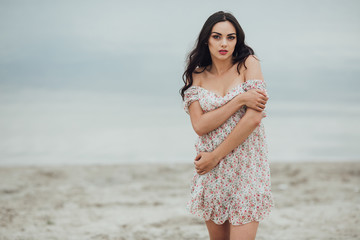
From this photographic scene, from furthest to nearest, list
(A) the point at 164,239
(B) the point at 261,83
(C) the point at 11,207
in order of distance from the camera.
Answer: (C) the point at 11,207, (A) the point at 164,239, (B) the point at 261,83

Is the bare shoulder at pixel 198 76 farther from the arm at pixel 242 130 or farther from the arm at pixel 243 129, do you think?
the arm at pixel 242 130

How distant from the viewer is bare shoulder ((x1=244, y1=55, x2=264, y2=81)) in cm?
275

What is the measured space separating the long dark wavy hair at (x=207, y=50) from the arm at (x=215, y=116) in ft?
0.90

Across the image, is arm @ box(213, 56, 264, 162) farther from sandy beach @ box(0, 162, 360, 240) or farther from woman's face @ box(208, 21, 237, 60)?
sandy beach @ box(0, 162, 360, 240)

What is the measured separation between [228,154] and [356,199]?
4.93 metres

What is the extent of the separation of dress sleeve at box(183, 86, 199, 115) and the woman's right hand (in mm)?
349

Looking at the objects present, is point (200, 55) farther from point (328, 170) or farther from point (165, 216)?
point (328, 170)

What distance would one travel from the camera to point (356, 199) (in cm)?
681

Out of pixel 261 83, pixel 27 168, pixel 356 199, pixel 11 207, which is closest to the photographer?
pixel 261 83

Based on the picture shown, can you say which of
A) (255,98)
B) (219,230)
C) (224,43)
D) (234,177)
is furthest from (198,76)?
(219,230)

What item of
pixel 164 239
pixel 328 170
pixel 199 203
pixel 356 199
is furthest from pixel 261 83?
pixel 328 170

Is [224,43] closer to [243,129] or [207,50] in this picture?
[207,50]

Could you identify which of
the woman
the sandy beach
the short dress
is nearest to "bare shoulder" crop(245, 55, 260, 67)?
the woman

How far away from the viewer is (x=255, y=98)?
2.62 meters
